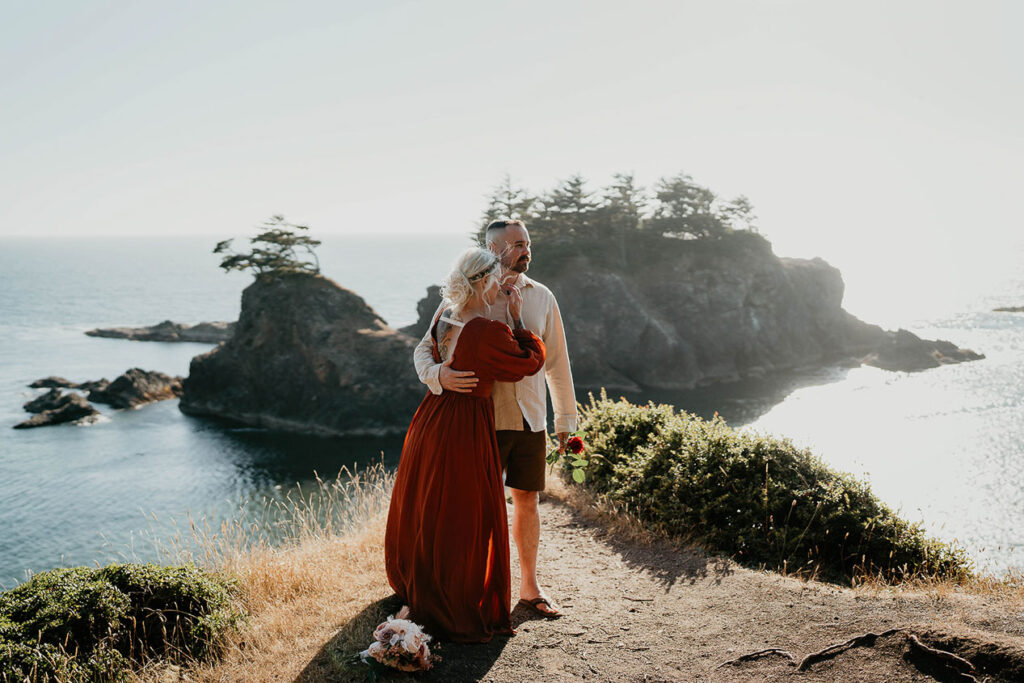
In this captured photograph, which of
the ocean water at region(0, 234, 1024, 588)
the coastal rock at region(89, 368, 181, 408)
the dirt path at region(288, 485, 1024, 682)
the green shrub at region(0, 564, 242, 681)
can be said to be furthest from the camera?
the coastal rock at region(89, 368, 181, 408)

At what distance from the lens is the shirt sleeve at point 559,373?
4551 millimetres

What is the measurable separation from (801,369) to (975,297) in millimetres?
72918

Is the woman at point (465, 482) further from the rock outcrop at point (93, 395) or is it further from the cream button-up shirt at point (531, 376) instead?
the rock outcrop at point (93, 395)

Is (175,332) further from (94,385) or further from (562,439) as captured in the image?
(562,439)

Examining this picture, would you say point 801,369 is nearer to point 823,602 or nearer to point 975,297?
point 823,602

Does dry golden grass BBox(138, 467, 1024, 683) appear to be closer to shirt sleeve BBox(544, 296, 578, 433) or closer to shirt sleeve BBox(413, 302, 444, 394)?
shirt sleeve BBox(413, 302, 444, 394)

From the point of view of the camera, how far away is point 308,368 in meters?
46.7

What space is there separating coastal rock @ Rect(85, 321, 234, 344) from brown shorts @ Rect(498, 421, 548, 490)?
8690 centimetres

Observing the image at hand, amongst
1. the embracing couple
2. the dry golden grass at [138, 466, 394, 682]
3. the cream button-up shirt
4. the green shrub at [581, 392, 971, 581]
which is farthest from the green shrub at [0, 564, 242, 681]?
the green shrub at [581, 392, 971, 581]

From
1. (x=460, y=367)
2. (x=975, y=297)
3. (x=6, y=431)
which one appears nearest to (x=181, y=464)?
(x=6, y=431)

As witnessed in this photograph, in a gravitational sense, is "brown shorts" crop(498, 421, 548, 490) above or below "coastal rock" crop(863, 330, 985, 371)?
below

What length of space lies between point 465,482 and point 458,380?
641 mm

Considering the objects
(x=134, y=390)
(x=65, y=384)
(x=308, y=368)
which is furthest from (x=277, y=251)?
(x=65, y=384)

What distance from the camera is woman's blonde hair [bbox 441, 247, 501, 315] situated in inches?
157
